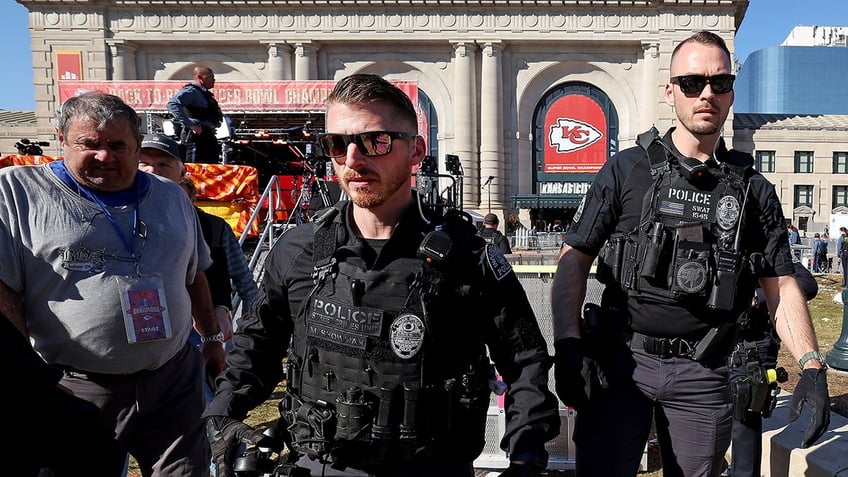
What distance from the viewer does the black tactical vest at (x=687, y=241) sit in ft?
7.80

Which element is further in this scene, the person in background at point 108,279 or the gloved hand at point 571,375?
the person in background at point 108,279

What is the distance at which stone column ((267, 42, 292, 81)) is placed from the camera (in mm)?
32438

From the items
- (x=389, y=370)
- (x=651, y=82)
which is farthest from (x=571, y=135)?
(x=389, y=370)

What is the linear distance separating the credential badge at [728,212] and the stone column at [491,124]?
1197 inches

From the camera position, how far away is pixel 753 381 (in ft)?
8.09

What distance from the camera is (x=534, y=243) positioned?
28.0m

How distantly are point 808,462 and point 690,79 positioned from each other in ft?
8.57

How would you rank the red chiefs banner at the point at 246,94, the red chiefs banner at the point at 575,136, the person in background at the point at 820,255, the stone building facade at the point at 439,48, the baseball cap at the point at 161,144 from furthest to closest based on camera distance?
1. the red chiefs banner at the point at 575,136
2. the stone building facade at the point at 439,48
3. the person in background at the point at 820,255
4. the red chiefs banner at the point at 246,94
5. the baseball cap at the point at 161,144

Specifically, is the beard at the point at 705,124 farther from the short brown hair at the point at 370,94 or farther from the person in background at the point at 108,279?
the person in background at the point at 108,279

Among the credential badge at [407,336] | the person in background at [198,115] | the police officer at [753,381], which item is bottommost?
the police officer at [753,381]

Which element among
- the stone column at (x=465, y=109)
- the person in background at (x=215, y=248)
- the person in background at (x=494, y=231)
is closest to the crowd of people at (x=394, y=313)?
the person in background at (x=215, y=248)

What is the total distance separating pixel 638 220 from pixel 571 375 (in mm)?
822

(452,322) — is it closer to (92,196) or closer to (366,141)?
(366,141)

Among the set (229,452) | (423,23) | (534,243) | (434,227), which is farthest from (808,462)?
(423,23)
